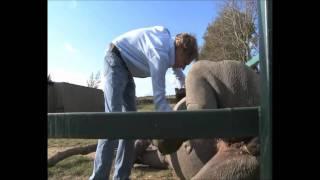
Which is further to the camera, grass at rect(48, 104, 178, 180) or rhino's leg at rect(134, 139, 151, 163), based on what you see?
rhino's leg at rect(134, 139, 151, 163)

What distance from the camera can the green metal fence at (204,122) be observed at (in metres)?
1.15

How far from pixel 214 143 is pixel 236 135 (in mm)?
2374

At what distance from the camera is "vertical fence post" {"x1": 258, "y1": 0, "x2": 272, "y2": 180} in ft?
3.75

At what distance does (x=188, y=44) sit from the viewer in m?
3.89

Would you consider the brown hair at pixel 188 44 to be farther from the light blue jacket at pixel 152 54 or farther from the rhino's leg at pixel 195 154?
the rhino's leg at pixel 195 154

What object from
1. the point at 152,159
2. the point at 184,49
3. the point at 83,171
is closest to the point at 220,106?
the point at 184,49

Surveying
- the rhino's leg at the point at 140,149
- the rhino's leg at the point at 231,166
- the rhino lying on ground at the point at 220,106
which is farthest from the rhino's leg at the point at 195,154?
the rhino's leg at the point at 140,149

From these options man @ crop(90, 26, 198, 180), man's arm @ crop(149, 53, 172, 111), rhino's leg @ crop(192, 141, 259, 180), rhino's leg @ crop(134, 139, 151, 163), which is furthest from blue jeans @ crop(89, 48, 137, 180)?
rhino's leg @ crop(134, 139, 151, 163)

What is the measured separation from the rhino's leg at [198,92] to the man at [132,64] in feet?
0.64

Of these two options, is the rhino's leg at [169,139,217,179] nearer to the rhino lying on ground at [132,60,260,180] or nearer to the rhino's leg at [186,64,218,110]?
the rhino lying on ground at [132,60,260,180]

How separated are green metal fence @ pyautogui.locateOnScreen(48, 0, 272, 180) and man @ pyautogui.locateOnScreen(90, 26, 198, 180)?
7.04ft

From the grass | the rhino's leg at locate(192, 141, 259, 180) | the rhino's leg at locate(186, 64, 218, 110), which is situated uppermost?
the rhino's leg at locate(186, 64, 218, 110)
